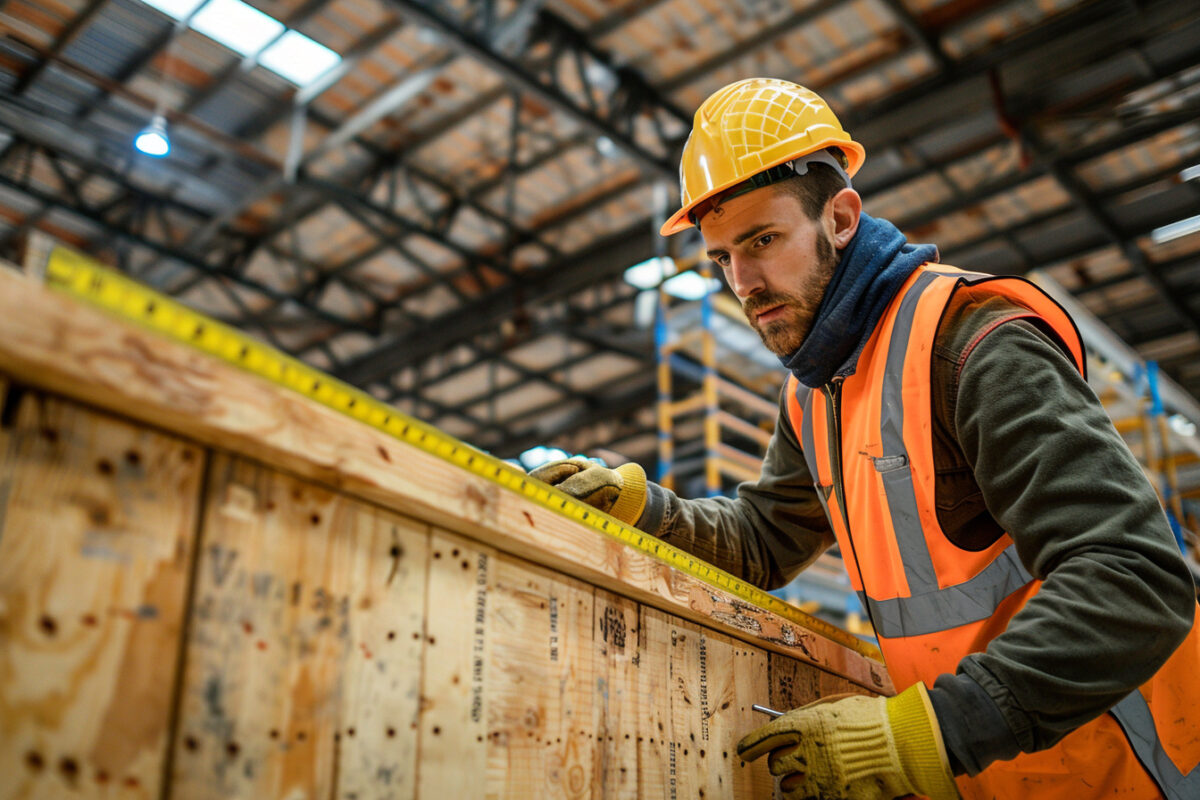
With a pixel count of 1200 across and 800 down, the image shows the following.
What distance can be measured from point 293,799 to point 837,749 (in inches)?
49.3

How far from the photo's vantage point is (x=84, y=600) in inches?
47.9

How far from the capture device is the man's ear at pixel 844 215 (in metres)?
2.81

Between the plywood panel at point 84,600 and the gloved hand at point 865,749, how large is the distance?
146 centimetres

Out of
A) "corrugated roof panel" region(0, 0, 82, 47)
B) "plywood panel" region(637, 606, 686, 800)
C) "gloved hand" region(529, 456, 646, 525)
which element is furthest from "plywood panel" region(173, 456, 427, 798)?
"corrugated roof panel" region(0, 0, 82, 47)

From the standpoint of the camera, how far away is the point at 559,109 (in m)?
9.84

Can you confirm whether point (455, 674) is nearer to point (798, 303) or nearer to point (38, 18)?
point (798, 303)

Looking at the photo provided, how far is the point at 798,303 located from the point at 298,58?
947 centimetres

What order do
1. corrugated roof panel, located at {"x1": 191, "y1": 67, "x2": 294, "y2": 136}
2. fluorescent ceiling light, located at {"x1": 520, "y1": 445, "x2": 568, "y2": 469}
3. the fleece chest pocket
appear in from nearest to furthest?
the fleece chest pocket → corrugated roof panel, located at {"x1": 191, "y1": 67, "x2": 294, "y2": 136} → fluorescent ceiling light, located at {"x1": 520, "y1": 445, "x2": 568, "y2": 469}

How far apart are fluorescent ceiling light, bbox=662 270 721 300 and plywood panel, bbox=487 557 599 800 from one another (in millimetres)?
7750

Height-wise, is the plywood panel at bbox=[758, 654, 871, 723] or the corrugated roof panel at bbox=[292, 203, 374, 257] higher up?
the corrugated roof panel at bbox=[292, 203, 374, 257]

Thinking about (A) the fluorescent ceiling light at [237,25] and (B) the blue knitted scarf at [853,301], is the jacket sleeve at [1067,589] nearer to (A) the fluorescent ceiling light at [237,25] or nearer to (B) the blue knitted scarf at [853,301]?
(B) the blue knitted scarf at [853,301]

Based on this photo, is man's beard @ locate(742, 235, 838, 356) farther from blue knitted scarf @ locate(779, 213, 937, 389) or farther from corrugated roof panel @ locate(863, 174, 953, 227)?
corrugated roof panel @ locate(863, 174, 953, 227)

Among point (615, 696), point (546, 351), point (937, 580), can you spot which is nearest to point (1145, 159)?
point (546, 351)

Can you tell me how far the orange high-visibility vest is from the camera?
218 cm
